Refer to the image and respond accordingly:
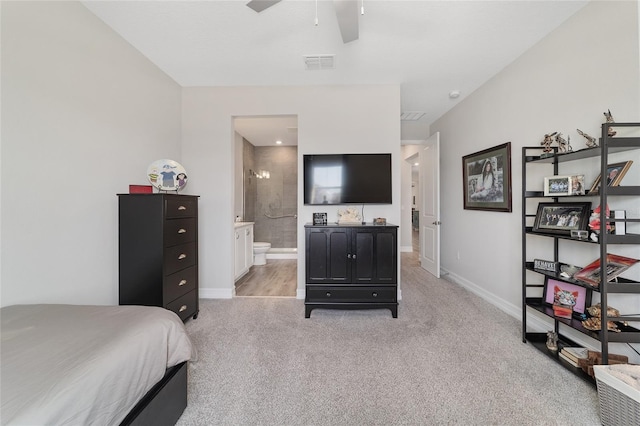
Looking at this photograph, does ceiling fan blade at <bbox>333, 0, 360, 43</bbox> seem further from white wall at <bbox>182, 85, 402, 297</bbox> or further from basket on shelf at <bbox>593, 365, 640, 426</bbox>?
basket on shelf at <bbox>593, 365, 640, 426</bbox>

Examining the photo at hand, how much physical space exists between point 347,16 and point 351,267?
7.06 ft

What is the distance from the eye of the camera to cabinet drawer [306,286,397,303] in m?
2.58

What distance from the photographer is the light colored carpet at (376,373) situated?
4.55 ft

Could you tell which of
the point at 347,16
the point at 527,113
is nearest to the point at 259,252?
the point at 347,16

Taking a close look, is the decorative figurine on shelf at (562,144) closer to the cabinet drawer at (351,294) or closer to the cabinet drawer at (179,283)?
the cabinet drawer at (351,294)

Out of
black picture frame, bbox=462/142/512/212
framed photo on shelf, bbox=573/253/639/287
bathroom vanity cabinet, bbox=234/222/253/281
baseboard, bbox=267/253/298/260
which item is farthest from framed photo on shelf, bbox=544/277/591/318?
baseboard, bbox=267/253/298/260

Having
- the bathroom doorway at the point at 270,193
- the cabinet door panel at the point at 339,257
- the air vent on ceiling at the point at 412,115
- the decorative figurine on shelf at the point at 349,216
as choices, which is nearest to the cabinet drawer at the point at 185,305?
the cabinet door panel at the point at 339,257

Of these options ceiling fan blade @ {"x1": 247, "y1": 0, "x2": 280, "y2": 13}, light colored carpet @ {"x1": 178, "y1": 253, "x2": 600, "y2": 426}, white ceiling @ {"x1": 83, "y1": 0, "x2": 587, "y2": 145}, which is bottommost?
light colored carpet @ {"x1": 178, "y1": 253, "x2": 600, "y2": 426}

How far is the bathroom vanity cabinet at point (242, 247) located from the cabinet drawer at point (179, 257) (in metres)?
1.05

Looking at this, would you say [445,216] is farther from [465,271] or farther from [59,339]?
[59,339]

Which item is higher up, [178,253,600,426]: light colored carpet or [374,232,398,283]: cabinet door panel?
[374,232,398,283]: cabinet door panel

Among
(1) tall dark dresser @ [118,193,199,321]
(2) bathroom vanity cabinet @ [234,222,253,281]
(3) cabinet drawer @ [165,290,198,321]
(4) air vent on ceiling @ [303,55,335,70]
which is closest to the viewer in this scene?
(1) tall dark dresser @ [118,193,199,321]

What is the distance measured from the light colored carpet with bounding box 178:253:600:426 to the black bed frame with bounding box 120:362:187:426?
12cm

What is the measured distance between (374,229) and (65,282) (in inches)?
102
